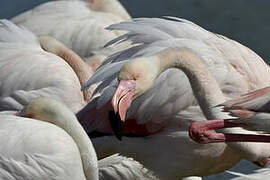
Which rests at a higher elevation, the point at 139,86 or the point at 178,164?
the point at 139,86

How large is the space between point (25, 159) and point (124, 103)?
0.68 metres

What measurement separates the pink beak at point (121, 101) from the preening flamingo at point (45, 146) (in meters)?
0.21

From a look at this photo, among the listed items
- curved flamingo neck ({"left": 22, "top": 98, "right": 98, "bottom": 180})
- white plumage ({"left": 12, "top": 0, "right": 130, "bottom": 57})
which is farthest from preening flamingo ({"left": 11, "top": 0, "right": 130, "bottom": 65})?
curved flamingo neck ({"left": 22, "top": 98, "right": 98, "bottom": 180})

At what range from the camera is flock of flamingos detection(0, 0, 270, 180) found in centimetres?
564

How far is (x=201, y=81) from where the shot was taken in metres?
6.45

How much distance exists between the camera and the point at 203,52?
675 centimetres

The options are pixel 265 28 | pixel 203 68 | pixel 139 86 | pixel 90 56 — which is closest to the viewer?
pixel 139 86

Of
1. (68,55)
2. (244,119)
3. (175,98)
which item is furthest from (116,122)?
(68,55)

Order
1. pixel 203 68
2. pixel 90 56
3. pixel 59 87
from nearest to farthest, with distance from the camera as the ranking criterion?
pixel 203 68, pixel 59 87, pixel 90 56

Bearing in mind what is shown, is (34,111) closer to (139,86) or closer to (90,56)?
(139,86)

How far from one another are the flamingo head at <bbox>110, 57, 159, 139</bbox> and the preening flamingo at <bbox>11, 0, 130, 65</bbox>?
222 centimetres

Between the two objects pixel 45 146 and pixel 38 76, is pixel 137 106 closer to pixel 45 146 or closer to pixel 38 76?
pixel 38 76

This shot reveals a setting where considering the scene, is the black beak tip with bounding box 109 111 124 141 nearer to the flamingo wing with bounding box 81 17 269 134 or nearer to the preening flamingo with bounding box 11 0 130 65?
the flamingo wing with bounding box 81 17 269 134

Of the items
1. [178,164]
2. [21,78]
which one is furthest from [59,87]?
[178,164]
